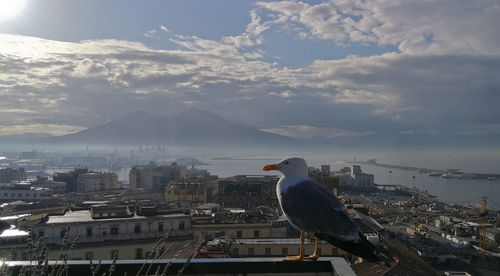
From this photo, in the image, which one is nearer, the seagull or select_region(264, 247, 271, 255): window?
the seagull

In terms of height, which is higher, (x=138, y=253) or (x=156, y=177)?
(x=156, y=177)

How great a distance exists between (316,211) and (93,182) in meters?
40.4

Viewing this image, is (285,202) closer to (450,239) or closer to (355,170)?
(450,239)

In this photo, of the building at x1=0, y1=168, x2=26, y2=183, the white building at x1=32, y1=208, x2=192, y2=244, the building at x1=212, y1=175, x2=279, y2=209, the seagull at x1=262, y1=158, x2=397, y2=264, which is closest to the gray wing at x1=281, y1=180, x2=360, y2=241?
the seagull at x1=262, y1=158, x2=397, y2=264

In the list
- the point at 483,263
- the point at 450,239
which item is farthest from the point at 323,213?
→ the point at 450,239

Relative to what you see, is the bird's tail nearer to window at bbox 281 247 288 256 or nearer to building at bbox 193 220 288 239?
window at bbox 281 247 288 256

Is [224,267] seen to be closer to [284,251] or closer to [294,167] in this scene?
[294,167]

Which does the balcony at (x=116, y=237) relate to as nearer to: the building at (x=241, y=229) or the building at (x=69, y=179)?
the building at (x=241, y=229)

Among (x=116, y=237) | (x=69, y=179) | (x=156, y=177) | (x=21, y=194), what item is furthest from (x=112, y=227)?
(x=156, y=177)

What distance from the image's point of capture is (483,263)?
17.8 m

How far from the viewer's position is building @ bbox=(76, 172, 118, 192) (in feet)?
128

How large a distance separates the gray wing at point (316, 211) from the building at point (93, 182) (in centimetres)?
3894

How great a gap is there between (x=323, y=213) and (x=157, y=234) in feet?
29.4

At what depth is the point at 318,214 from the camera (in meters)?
2.10
